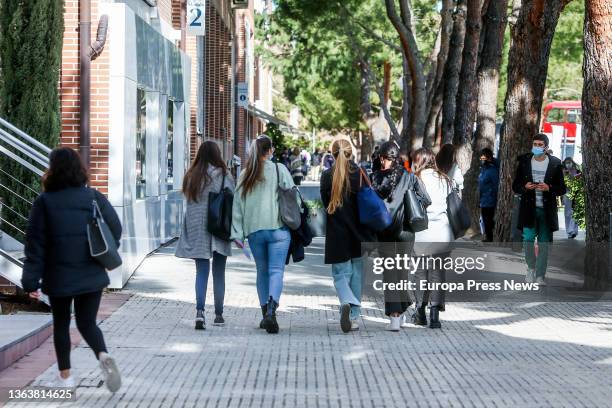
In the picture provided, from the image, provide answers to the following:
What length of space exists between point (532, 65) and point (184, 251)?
8476 millimetres

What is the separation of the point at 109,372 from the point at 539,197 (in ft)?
24.9

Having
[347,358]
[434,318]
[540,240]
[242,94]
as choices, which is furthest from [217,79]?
[347,358]

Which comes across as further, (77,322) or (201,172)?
(201,172)

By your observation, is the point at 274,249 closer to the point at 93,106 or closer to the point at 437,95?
the point at 93,106

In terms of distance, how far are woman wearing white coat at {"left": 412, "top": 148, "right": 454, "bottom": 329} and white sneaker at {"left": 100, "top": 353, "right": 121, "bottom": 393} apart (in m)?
4.22

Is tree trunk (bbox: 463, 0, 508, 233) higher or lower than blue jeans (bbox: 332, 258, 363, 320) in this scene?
higher

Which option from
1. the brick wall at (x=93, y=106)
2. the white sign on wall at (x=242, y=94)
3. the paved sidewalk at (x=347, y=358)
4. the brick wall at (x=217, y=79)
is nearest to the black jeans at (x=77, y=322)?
the paved sidewalk at (x=347, y=358)

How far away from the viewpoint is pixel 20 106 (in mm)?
13391

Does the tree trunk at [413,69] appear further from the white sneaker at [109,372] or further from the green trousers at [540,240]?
the white sneaker at [109,372]

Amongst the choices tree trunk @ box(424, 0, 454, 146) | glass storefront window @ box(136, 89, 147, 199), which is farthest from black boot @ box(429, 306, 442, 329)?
tree trunk @ box(424, 0, 454, 146)

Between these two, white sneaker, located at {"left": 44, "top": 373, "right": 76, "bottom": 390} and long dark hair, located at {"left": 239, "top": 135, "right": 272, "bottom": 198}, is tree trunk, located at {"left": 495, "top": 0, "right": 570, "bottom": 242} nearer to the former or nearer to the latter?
long dark hair, located at {"left": 239, "top": 135, "right": 272, "bottom": 198}

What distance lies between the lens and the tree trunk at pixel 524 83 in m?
17.8

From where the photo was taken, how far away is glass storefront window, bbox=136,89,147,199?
1725 centimetres

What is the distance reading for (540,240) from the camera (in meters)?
14.4
